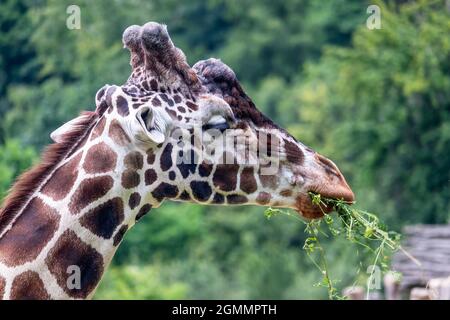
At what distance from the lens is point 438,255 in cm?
1670

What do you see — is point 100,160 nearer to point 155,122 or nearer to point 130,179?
point 130,179

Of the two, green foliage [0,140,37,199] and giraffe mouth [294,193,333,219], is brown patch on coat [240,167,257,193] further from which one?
green foliage [0,140,37,199]

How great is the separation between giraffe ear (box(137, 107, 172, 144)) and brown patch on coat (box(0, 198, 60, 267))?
1.72ft

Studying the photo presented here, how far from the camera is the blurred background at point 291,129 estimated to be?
84.9ft

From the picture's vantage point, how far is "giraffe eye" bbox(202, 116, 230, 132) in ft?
18.9

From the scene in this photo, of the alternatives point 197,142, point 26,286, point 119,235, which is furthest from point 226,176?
point 26,286

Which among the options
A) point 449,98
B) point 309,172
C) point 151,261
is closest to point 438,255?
point 309,172

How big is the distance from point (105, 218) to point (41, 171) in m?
0.35

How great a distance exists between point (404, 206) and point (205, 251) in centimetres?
603

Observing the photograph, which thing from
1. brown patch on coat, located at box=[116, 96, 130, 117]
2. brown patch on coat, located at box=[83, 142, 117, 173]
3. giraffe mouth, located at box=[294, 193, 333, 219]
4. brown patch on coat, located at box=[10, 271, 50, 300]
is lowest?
brown patch on coat, located at box=[10, 271, 50, 300]

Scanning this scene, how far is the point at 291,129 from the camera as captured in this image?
3881 centimetres

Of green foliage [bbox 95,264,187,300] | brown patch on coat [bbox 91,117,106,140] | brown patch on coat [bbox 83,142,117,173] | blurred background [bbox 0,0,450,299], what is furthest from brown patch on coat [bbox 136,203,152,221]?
blurred background [bbox 0,0,450,299]

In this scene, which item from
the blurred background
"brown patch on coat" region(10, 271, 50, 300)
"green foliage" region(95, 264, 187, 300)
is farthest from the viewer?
the blurred background
